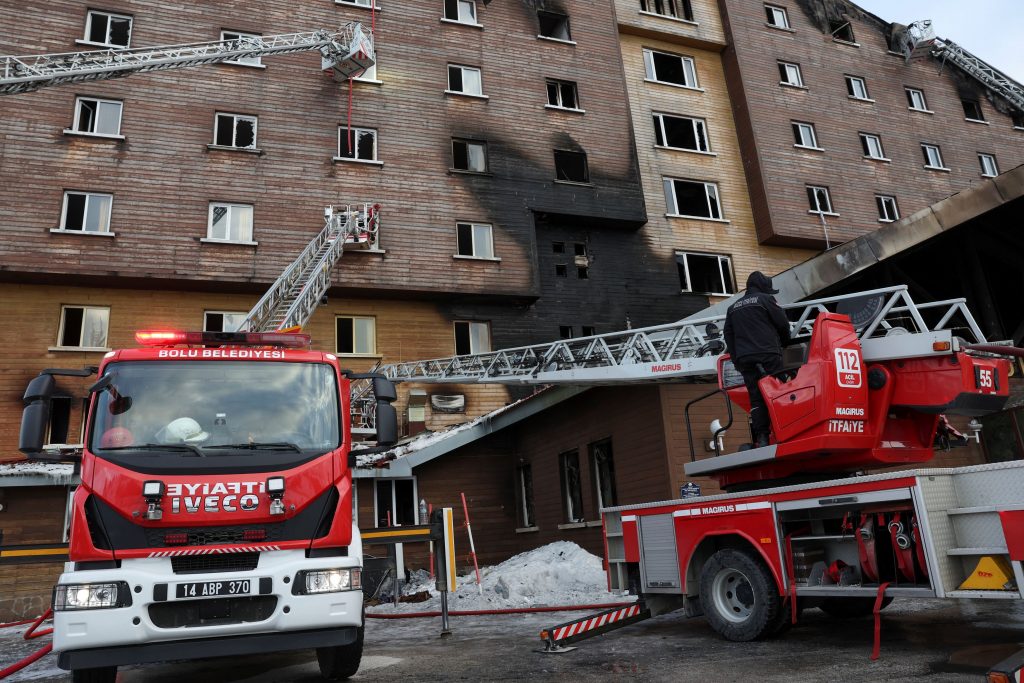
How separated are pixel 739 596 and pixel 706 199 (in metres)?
21.5

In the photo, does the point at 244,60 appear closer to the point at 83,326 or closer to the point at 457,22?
the point at 457,22

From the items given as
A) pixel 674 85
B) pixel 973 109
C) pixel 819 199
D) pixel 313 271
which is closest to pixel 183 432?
pixel 313 271

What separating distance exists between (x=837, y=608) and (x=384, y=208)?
1684 cm

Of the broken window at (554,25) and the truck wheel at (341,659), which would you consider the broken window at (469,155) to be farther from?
the truck wheel at (341,659)

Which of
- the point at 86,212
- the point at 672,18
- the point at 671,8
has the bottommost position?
the point at 86,212

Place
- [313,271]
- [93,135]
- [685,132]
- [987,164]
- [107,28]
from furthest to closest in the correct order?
[987,164], [685,132], [107,28], [93,135], [313,271]

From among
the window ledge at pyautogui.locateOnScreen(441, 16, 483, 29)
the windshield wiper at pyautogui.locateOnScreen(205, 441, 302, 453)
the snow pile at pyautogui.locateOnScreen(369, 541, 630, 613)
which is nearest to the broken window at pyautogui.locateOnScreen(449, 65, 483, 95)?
the window ledge at pyautogui.locateOnScreen(441, 16, 483, 29)

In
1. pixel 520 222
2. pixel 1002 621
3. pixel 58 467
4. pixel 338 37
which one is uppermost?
pixel 338 37

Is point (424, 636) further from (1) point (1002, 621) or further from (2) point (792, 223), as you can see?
(2) point (792, 223)

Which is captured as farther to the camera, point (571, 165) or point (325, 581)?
point (571, 165)

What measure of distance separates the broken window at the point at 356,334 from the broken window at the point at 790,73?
1910 cm

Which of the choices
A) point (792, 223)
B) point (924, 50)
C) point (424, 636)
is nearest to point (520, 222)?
point (792, 223)

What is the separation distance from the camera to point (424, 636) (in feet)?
30.9

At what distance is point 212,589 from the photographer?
537 centimetres
